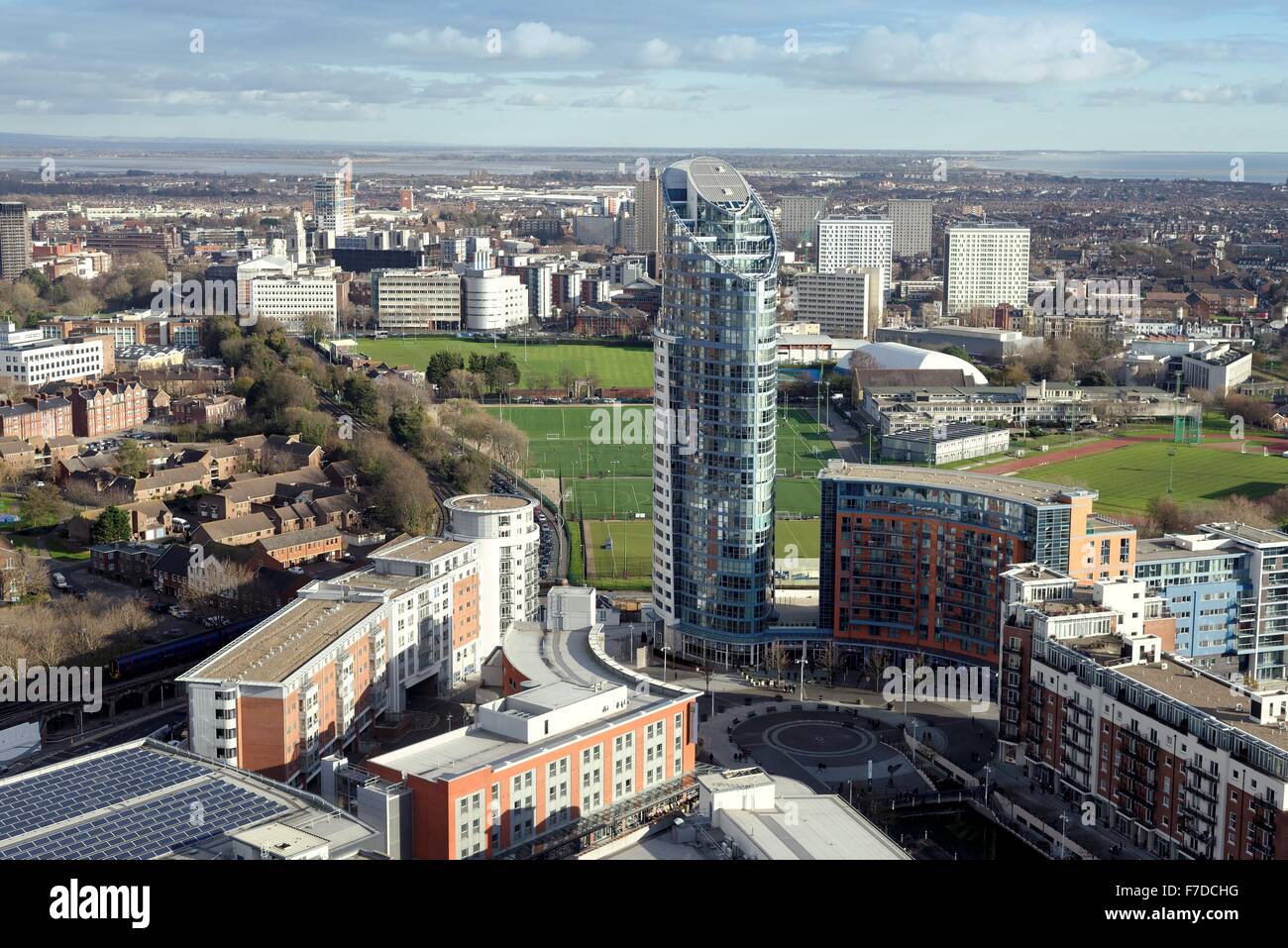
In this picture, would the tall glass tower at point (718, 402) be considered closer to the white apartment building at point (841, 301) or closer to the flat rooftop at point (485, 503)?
the flat rooftop at point (485, 503)

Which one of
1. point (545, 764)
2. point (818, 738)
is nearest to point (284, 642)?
point (545, 764)

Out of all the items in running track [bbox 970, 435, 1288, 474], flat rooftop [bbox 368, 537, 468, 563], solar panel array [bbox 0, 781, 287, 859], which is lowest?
running track [bbox 970, 435, 1288, 474]

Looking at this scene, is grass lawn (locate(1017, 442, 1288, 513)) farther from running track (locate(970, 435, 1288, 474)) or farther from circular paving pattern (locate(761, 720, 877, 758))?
circular paving pattern (locate(761, 720, 877, 758))

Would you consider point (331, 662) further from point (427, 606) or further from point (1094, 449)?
point (1094, 449)

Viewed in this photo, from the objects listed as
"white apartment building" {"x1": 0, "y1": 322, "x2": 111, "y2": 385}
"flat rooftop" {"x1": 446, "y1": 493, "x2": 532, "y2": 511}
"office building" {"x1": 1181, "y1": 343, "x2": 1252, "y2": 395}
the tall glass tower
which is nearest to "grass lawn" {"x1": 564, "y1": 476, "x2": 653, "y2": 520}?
"flat rooftop" {"x1": 446, "y1": 493, "x2": 532, "y2": 511}

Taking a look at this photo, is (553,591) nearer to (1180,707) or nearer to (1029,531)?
(1029,531)
